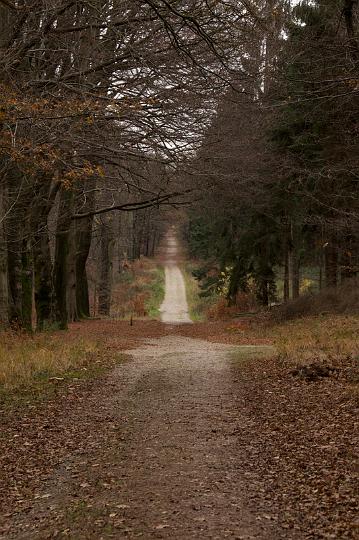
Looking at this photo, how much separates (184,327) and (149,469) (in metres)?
21.5

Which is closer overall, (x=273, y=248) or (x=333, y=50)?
(x=333, y=50)

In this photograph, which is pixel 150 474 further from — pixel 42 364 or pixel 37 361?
pixel 37 361

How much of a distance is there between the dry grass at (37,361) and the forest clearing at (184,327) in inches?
2.8

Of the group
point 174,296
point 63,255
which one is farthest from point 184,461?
point 174,296

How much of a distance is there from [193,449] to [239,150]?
11.8 metres

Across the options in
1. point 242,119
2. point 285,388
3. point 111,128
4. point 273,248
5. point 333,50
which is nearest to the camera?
point 285,388

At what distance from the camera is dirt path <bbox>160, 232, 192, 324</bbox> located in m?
38.4

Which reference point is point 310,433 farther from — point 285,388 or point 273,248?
point 273,248

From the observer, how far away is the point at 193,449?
261 inches

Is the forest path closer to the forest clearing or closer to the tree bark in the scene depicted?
the forest clearing

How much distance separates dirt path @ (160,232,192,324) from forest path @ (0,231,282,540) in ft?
74.7

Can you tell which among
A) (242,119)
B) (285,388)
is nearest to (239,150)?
(242,119)

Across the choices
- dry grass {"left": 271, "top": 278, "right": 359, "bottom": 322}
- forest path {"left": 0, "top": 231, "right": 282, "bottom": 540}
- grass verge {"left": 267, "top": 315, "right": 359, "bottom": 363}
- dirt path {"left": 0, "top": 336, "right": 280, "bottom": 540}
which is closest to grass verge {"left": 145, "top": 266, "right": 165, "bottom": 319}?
dry grass {"left": 271, "top": 278, "right": 359, "bottom": 322}

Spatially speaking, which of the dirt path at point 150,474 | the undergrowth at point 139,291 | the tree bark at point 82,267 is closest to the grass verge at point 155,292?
the undergrowth at point 139,291
